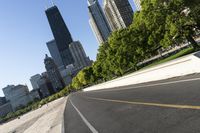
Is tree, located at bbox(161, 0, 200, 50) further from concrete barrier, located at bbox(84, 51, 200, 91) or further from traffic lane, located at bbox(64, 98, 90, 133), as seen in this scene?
traffic lane, located at bbox(64, 98, 90, 133)

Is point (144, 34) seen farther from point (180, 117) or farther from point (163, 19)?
point (180, 117)

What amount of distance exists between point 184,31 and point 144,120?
1416 inches

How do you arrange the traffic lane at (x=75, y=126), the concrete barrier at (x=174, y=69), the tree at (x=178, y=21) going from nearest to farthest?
the traffic lane at (x=75, y=126), the concrete barrier at (x=174, y=69), the tree at (x=178, y=21)

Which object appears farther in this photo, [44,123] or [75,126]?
[44,123]

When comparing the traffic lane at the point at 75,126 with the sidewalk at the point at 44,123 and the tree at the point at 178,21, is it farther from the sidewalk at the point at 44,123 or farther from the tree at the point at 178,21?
the tree at the point at 178,21

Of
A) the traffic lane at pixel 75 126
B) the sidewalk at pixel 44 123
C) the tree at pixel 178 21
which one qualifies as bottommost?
the traffic lane at pixel 75 126

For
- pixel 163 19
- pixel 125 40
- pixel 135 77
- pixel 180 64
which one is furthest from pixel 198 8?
pixel 125 40

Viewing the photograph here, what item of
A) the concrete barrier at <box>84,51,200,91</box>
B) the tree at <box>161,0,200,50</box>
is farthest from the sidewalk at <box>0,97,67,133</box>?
the tree at <box>161,0,200,50</box>

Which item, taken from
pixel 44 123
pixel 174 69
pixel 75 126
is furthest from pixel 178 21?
pixel 75 126

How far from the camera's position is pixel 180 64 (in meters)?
21.5

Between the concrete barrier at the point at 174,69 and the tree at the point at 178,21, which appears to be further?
the tree at the point at 178,21

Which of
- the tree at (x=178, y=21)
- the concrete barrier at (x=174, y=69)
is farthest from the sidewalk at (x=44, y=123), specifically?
the tree at (x=178, y=21)

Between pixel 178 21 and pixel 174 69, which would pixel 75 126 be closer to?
pixel 174 69

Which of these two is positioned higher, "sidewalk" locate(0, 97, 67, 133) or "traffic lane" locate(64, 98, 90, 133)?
"sidewalk" locate(0, 97, 67, 133)
